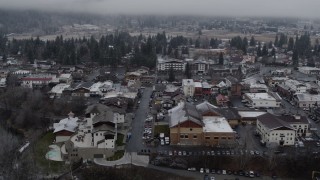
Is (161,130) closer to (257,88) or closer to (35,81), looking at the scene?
(257,88)

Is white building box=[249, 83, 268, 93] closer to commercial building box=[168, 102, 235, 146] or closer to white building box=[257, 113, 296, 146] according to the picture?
white building box=[257, 113, 296, 146]

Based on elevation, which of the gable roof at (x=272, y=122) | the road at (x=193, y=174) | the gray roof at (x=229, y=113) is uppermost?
the gable roof at (x=272, y=122)

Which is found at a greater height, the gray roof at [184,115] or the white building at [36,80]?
the gray roof at [184,115]

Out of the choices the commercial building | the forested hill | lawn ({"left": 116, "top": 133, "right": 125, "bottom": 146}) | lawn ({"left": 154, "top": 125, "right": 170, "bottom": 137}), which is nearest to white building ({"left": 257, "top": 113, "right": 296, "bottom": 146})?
the commercial building

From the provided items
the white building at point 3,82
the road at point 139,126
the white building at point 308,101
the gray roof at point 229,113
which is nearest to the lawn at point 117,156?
the road at point 139,126

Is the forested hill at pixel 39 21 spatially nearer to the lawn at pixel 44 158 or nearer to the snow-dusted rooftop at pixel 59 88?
the snow-dusted rooftop at pixel 59 88

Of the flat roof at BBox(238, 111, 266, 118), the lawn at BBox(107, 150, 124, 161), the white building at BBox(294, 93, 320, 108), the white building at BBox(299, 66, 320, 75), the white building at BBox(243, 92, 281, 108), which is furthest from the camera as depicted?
the white building at BBox(299, 66, 320, 75)
